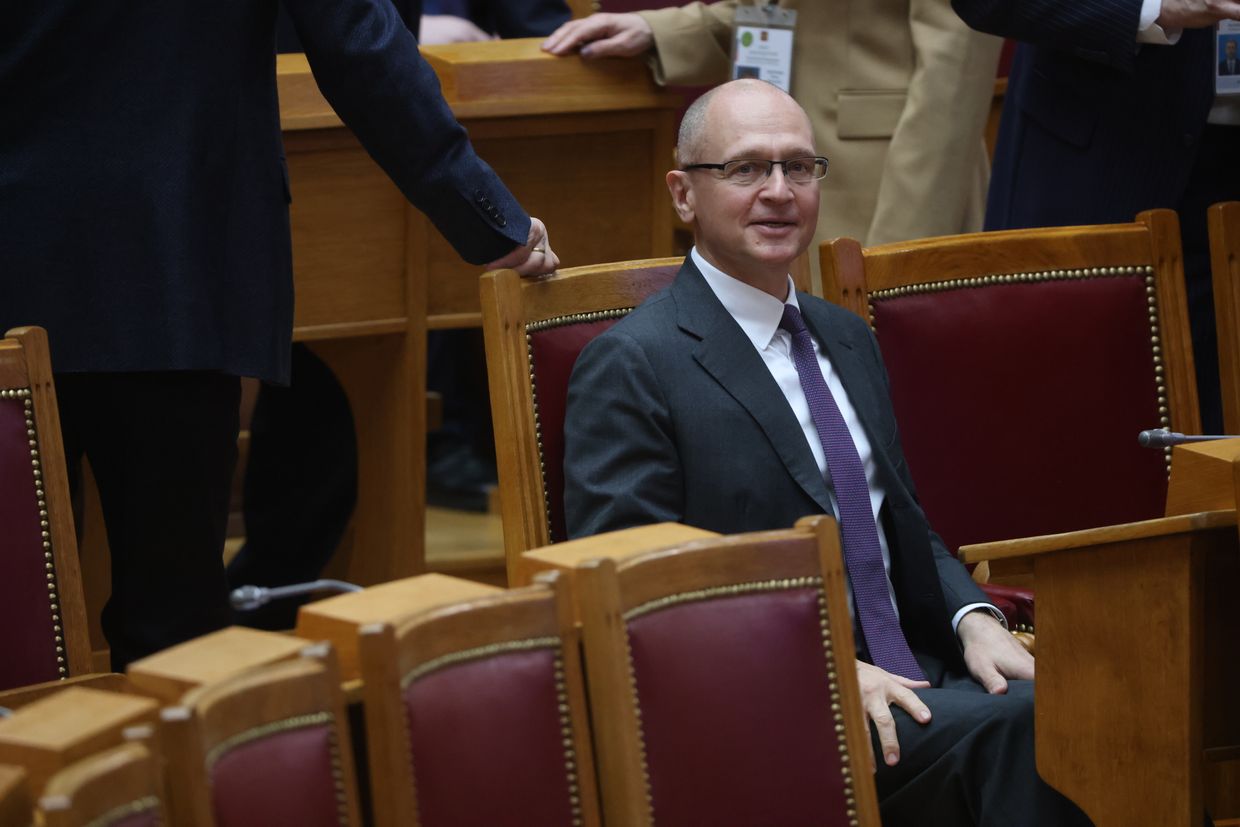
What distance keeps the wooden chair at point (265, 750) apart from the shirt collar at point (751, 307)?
101 cm

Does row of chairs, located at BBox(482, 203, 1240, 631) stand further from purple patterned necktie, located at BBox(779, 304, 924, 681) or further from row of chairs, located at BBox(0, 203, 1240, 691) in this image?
purple patterned necktie, located at BBox(779, 304, 924, 681)

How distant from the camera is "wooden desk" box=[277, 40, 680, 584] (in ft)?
10.0

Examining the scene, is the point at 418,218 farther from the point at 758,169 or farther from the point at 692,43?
the point at 758,169

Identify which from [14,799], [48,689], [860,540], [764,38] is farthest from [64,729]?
[764,38]

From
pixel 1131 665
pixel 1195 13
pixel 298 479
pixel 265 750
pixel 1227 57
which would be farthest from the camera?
pixel 298 479

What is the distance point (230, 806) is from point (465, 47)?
6.95 ft

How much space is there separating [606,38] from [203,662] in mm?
1971

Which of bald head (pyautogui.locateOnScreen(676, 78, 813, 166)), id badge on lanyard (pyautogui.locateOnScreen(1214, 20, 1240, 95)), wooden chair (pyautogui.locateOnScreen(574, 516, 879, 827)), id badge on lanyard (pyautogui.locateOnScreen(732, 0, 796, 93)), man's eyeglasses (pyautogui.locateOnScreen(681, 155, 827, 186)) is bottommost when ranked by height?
wooden chair (pyautogui.locateOnScreen(574, 516, 879, 827))

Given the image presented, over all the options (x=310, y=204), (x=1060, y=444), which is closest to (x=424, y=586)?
(x=1060, y=444)

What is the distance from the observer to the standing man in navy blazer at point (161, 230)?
205 cm

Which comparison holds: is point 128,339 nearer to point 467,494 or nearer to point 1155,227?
point 1155,227

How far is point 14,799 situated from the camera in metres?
1.19

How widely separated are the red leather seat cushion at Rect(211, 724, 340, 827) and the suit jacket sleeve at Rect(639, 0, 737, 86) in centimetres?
199

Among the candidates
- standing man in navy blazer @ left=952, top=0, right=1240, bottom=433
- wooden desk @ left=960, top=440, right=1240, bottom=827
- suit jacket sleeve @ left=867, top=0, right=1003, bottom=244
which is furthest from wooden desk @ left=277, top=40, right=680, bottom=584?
wooden desk @ left=960, top=440, right=1240, bottom=827
